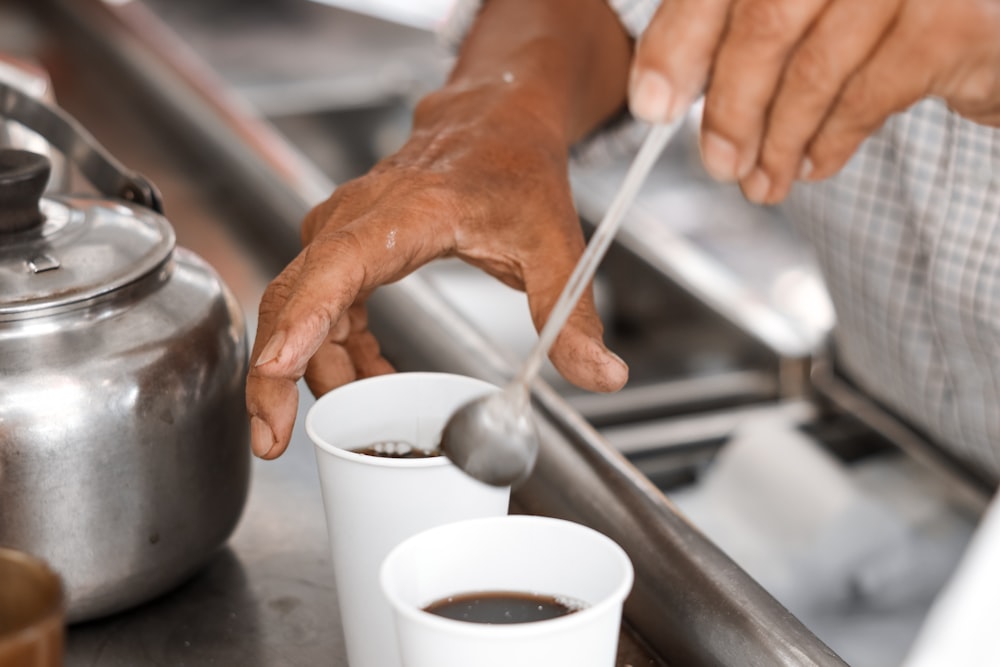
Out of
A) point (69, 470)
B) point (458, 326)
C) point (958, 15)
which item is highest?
point (958, 15)

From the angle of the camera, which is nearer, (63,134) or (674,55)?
(674,55)

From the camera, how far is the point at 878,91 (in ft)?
2.62

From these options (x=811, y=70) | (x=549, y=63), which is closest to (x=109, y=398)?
(x=811, y=70)

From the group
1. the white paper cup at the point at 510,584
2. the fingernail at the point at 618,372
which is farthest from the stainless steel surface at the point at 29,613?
the fingernail at the point at 618,372

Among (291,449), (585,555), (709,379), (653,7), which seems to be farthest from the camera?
(709,379)

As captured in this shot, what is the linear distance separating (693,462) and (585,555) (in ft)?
4.22

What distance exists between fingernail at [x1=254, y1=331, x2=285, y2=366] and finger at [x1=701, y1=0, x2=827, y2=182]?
1.10 ft

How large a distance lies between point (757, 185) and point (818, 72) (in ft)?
0.38

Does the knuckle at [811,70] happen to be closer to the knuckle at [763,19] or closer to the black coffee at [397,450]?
the knuckle at [763,19]

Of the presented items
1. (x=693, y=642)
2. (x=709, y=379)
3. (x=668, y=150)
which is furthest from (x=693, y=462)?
(x=668, y=150)

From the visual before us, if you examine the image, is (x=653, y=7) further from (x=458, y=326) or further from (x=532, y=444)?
(x=532, y=444)

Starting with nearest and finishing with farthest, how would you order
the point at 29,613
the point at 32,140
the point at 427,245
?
the point at 29,613 → the point at 427,245 → the point at 32,140

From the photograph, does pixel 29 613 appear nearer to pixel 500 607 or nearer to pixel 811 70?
pixel 500 607

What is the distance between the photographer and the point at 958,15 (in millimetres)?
760
